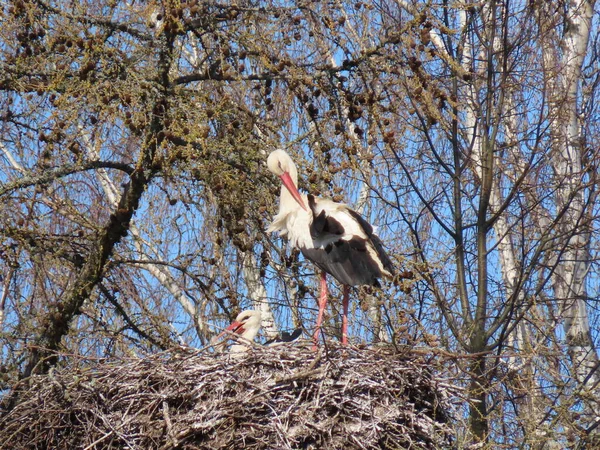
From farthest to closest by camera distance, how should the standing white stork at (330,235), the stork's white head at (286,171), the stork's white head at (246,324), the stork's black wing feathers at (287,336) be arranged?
1. the stork's white head at (246,324)
2. the stork's white head at (286,171)
3. the standing white stork at (330,235)
4. the stork's black wing feathers at (287,336)

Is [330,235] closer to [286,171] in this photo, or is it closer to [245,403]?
[286,171]

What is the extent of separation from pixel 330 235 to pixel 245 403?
2.13m

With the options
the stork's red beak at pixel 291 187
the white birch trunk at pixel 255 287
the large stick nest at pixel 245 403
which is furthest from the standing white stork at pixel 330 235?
the large stick nest at pixel 245 403

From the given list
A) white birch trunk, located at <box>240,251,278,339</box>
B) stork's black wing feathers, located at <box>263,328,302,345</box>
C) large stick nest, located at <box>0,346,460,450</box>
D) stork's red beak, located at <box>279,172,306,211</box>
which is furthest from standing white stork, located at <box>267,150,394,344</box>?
large stick nest, located at <box>0,346,460,450</box>

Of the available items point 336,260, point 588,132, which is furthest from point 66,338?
point 588,132

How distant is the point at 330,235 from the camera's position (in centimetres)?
884

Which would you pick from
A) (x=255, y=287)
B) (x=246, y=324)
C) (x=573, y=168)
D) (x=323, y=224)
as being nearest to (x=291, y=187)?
(x=323, y=224)

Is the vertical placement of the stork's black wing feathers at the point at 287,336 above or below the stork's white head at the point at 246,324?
below

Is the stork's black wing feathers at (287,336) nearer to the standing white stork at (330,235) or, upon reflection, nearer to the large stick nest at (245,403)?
the standing white stork at (330,235)

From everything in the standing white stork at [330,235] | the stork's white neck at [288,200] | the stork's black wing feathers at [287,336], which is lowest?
the stork's black wing feathers at [287,336]

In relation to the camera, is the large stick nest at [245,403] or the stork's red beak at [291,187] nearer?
the large stick nest at [245,403]

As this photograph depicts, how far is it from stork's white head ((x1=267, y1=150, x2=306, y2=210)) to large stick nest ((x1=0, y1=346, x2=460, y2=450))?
5.75ft

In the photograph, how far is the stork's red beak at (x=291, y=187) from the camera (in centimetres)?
891

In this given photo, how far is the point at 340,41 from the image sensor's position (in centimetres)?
889
